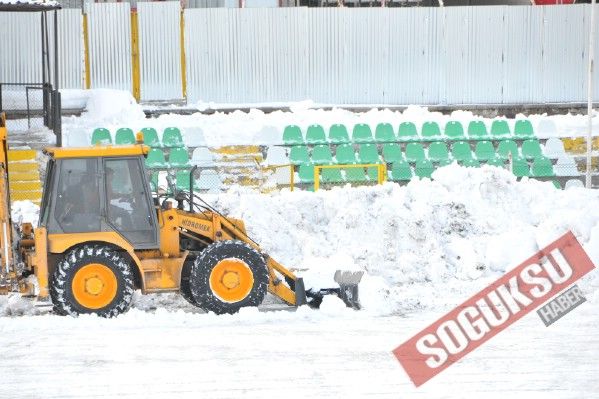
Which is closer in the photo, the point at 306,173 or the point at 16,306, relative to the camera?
the point at 16,306

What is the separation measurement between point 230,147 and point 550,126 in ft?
25.3

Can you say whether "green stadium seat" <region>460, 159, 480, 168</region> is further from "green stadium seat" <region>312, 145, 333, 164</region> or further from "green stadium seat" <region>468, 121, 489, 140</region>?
"green stadium seat" <region>312, 145, 333, 164</region>

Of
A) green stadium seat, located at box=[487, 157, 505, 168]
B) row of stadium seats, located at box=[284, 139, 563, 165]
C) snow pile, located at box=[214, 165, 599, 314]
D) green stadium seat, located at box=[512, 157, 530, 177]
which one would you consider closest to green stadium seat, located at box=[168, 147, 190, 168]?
row of stadium seats, located at box=[284, 139, 563, 165]

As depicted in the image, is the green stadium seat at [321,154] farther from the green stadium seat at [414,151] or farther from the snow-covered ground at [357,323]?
the snow-covered ground at [357,323]

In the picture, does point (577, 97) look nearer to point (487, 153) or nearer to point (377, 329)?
point (487, 153)

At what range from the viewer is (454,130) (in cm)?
2928

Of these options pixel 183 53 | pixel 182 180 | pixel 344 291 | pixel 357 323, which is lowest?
pixel 357 323

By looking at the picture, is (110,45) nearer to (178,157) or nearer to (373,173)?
(178,157)

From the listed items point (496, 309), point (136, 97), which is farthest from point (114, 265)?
point (136, 97)

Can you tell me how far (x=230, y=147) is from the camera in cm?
2748

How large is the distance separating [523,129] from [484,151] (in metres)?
2.00

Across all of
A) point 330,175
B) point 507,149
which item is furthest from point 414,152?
point 330,175

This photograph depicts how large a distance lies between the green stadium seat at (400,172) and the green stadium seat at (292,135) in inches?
99.4

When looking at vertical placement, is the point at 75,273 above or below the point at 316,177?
below
